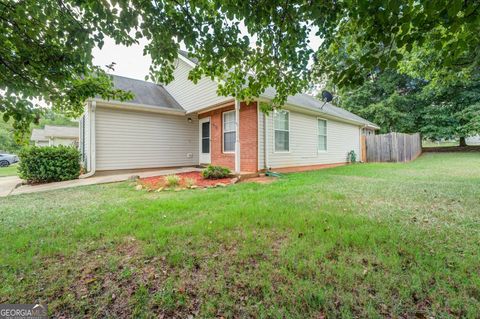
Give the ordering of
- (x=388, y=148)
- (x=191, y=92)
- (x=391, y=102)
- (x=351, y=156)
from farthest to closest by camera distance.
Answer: (x=391, y=102), (x=388, y=148), (x=351, y=156), (x=191, y=92)

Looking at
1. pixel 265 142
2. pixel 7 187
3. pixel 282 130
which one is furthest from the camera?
pixel 282 130

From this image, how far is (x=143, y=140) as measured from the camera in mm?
9258

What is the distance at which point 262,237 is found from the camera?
2729 millimetres

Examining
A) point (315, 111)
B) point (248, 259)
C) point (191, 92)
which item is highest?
point (191, 92)

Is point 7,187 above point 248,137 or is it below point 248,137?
below

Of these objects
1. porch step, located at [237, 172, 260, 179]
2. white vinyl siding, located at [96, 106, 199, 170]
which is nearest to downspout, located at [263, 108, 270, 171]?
porch step, located at [237, 172, 260, 179]

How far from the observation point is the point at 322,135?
423 inches

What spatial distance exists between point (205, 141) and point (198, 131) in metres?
0.73

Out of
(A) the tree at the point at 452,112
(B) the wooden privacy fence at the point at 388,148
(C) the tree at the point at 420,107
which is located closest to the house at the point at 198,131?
(B) the wooden privacy fence at the point at 388,148

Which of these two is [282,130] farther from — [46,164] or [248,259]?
[46,164]

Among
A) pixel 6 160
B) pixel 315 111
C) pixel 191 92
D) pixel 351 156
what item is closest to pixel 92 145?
pixel 191 92

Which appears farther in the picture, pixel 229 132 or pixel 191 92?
pixel 191 92

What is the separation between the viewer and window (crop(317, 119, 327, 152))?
10.6 m

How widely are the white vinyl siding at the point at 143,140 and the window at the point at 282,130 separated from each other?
412 cm
